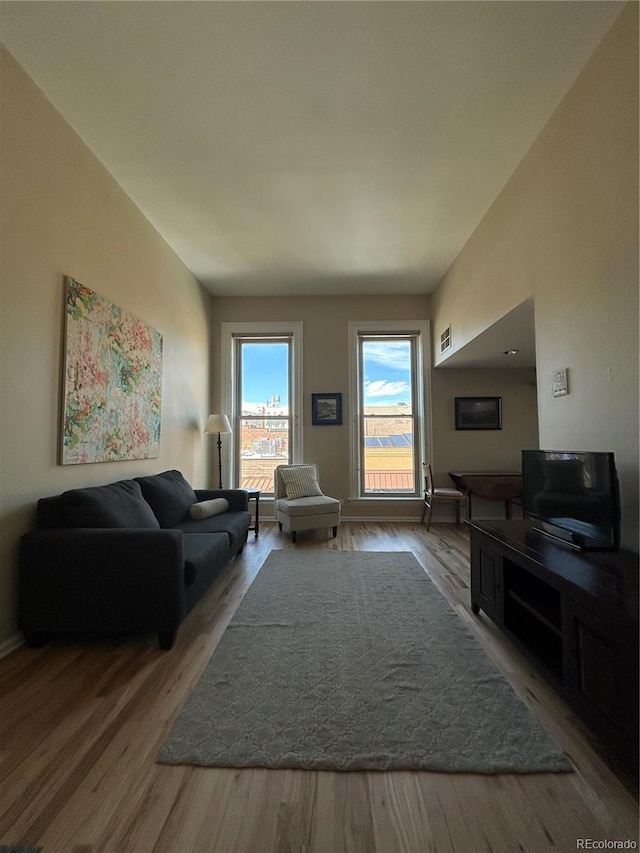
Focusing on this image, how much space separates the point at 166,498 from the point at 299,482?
70.1 inches

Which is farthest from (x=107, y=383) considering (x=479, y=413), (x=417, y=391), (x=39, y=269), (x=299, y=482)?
(x=479, y=413)

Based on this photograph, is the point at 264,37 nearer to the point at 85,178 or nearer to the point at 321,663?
the point at 85,178

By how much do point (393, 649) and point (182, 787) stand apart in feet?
3.73

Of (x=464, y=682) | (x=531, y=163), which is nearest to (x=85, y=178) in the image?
(x=531, y=163)

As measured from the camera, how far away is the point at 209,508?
3.38 meters

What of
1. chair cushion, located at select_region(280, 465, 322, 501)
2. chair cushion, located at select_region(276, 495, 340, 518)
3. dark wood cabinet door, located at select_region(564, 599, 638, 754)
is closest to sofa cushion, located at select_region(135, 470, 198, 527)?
chair cushion, located at select_region(276, 495, 340, 518)

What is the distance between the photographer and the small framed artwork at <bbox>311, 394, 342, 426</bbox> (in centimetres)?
522

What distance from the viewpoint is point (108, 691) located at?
5.38 feet

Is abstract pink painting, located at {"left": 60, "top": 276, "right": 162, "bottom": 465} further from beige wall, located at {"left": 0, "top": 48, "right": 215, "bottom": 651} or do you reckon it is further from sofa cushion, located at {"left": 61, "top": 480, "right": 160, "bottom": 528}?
sofa cushion, located at {"left": 61, "top": 480, "right": 160, "bottom": 528}

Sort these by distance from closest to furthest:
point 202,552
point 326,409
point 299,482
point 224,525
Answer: point 202,552, point 224,525, point 299,482, point 326,409

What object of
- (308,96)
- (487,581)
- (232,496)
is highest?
(308,96)

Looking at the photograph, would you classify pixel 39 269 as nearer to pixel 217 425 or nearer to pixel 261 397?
pixel 217 425

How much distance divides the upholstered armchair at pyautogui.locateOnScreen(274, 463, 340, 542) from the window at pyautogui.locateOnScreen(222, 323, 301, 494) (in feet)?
2.28

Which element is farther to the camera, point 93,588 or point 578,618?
point 93,588
